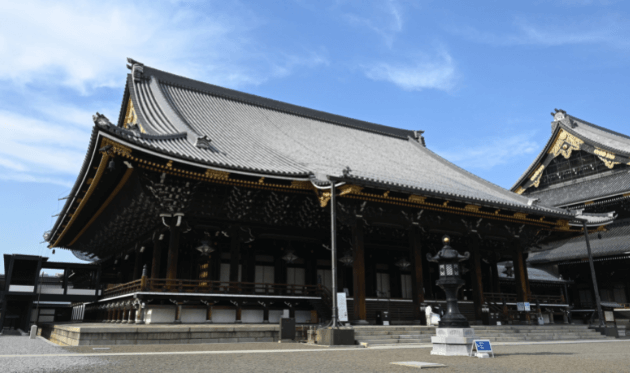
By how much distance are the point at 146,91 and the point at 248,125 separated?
545 centimetres

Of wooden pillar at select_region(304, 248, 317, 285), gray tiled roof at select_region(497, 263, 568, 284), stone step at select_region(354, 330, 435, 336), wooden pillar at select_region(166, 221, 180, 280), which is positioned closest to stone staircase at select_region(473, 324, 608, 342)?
stone step at select_region(354, 330, 435, 336)

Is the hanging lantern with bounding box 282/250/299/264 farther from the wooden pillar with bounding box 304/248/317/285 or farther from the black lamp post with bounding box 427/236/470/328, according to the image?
the black lamp post with bounding box 427/236/470/328

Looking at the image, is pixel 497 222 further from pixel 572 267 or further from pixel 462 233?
pixel 572 267

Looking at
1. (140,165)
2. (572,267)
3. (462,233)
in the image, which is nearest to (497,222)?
(462,233)

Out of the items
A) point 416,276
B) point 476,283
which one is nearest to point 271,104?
point 416,276

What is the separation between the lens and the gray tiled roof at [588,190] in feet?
96.1

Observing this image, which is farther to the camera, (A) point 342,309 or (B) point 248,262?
(B) point 248,262

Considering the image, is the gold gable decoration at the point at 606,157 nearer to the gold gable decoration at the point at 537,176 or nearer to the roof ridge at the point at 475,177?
the gold gable decoration at the point at 537,176

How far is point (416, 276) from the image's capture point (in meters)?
18.1

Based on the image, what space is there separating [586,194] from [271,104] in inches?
893

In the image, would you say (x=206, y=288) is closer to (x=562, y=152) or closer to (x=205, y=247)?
(x=205, y=247)

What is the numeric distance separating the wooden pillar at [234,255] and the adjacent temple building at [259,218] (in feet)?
0.15

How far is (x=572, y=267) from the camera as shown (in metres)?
30.2

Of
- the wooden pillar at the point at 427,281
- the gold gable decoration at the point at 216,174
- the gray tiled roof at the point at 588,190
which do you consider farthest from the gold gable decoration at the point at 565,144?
the gold gable decoration at the point at 216,174
